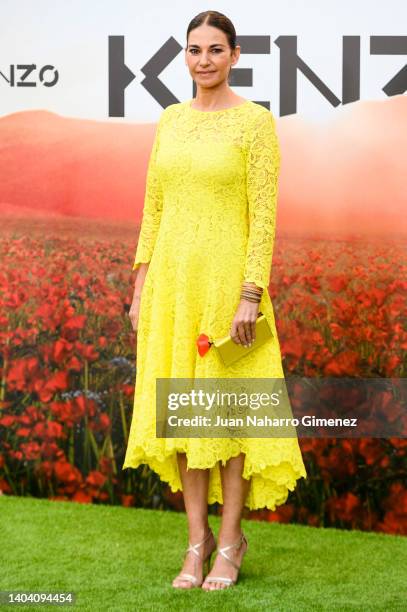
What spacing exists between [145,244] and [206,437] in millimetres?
570

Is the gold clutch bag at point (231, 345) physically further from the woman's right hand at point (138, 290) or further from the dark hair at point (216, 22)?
the dark hair at point (216, 22)

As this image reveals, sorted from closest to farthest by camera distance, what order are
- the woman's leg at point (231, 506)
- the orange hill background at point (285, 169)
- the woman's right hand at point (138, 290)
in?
the woman's leg at point (231, 506)
the woman's right hand at point (138, 290)
the orange hill background at point (285, 169)

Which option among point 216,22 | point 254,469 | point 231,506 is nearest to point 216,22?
point 216,22

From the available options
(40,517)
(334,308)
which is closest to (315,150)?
(334,308)

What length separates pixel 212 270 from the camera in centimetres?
250

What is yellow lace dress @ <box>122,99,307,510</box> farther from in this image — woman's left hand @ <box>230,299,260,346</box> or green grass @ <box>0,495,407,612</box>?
green grass @ <box>0,495,407,612</box>

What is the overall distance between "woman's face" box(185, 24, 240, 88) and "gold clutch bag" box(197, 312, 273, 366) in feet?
2.12

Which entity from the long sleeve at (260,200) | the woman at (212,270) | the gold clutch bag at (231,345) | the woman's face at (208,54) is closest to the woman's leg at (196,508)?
the woman at (212,270)

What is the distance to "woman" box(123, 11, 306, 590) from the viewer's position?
2469 millimetres

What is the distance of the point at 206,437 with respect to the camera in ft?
8.22

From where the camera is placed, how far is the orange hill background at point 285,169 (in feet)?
10.9

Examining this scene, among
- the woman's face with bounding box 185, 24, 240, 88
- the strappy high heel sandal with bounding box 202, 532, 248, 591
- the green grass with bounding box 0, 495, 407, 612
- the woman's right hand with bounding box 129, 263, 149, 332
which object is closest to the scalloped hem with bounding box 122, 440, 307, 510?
the strappy high heel sandal with bounding box 202, 532, 248, 591

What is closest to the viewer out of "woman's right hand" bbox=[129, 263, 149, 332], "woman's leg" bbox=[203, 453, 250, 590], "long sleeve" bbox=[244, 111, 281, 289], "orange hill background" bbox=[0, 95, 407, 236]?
"long sleeve" bbox=[244, 111, 281, 289]

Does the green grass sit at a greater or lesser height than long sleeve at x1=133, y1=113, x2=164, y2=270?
lesser
